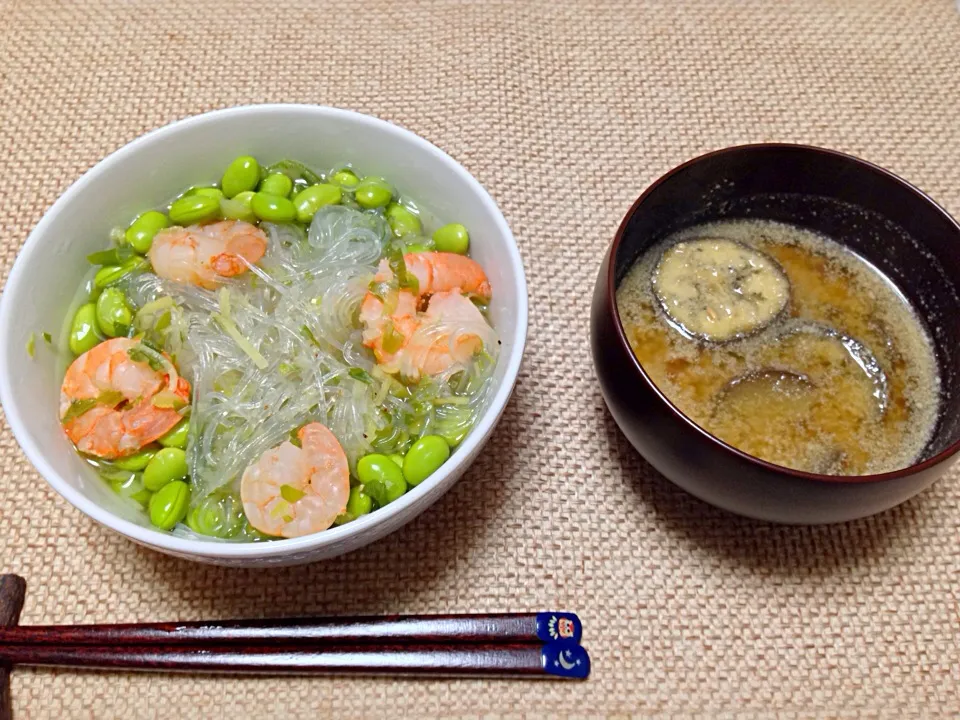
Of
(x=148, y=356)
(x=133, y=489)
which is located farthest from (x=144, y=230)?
(x=133, y=489)

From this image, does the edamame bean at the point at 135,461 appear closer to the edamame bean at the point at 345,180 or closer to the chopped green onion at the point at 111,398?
the chopped green onion at the point at 111,398

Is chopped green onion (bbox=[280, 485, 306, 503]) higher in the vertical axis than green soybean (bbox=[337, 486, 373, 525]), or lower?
higher

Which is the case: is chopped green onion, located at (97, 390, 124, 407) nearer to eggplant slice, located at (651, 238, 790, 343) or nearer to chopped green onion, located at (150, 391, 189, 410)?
chopped green onion, located at (150, 391, 189, 410)

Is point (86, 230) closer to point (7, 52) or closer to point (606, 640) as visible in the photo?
point (7, 52)

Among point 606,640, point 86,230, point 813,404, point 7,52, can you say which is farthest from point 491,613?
point 7,52

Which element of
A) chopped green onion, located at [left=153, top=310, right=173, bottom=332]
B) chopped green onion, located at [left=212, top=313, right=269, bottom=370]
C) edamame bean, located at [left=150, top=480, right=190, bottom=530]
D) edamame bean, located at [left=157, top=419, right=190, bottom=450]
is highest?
chopped green onion, located at [left=212, top=313, right=269, bottom=370]

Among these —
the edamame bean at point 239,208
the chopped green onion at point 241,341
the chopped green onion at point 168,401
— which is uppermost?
the edamame bean at point 239,208

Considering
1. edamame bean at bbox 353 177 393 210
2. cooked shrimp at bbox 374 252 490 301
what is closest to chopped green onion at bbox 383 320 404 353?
cooked shrimp at bbox 374 252 490 301

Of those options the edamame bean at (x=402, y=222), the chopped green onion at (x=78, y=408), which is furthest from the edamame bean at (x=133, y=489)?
the edamame bean at (x=402, y=222)

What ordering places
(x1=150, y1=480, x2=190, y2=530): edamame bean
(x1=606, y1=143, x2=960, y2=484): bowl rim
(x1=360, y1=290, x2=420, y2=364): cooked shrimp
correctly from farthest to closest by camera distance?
1. (x1=360, y1=290, x2=420, y2=364): cooked shrimp
2. (x1=150, y1=480, x2=190, y2=530): edamame bean
3. (x1=606, y1=143, x2=960, y2=484): bowl rim
